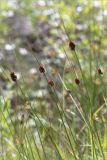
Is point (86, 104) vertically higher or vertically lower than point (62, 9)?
lower

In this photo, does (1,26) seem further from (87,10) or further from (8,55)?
(87,10)

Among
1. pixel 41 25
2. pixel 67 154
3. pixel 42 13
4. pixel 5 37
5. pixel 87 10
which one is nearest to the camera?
pixel 67 154

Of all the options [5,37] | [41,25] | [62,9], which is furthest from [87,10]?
[41,25]

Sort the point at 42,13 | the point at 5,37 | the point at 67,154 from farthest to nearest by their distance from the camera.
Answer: the point at 5,37 → the point at 42,13 → the point at 67,154

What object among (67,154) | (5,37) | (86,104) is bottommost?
(67,154)

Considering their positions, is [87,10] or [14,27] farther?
[14,27]

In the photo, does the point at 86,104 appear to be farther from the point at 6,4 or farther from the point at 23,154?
the point at 6,4

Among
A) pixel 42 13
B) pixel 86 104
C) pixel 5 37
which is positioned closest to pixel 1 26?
pixel 5 37
